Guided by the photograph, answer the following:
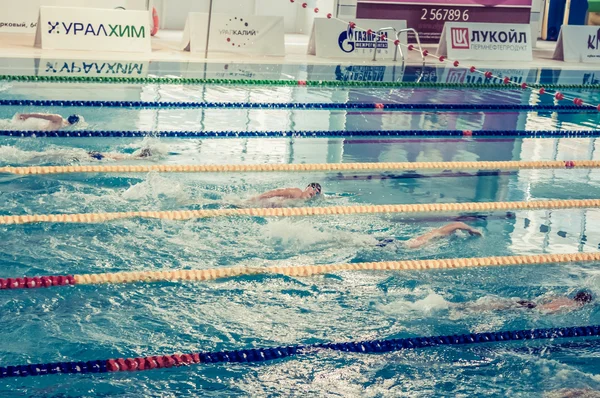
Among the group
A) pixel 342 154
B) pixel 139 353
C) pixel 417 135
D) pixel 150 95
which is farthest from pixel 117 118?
pixel 139 353

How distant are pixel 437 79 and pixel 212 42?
3.67m

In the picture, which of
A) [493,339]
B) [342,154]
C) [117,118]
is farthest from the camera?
[117,118]

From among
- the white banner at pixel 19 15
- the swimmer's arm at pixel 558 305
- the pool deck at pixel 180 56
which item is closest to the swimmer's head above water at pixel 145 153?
the swimmer's arm at pixel 558 305

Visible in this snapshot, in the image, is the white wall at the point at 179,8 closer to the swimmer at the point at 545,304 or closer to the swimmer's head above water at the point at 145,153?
the swimmer's head above water at the point at 145,153

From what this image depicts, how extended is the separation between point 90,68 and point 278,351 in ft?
27.7

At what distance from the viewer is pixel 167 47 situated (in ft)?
48.4

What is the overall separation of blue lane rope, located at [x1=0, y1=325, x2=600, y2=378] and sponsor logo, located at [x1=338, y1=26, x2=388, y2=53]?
1081cm

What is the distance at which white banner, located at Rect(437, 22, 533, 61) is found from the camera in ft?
51.0

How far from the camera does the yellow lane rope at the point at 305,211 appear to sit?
18.6ft

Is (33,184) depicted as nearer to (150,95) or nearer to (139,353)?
(139,353)

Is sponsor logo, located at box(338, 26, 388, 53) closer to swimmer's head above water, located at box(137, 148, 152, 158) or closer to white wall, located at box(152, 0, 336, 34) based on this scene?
white wall, located at box(152, 0, 336, 34)

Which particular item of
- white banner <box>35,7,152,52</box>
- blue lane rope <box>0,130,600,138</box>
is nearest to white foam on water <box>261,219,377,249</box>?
blue lane rope <box>0,130,600,138</box>

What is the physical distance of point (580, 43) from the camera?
1623 centimetres

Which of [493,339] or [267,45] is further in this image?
[267,45]
